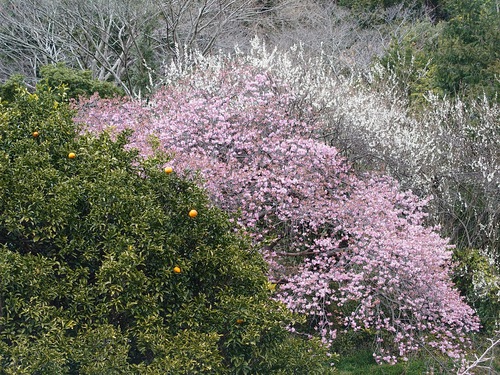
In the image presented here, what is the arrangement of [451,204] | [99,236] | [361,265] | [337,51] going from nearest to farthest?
[99,236] < [361,265] < [451,204] < [337,51]

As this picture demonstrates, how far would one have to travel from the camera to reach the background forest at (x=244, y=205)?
3.40m

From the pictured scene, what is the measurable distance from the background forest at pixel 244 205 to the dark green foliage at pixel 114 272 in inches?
0.5

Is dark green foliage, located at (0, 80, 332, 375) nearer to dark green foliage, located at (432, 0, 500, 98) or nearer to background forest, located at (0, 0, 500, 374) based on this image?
background forest, located at (0, 0, 500, 374)

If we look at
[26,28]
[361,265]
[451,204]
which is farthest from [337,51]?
[361,265]

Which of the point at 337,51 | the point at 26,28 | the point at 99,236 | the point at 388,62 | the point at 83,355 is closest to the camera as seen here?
the point at 83,355

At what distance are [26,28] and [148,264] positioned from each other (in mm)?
13895

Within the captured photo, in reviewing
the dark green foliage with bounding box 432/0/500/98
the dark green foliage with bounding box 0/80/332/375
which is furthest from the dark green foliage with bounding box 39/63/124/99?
the dark green foliage with bounding box 0/80/332/375

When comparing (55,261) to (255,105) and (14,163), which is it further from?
(255,105)

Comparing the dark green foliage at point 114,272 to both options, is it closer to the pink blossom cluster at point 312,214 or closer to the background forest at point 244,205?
the background forest at point 244,205

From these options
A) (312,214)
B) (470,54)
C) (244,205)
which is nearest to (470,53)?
(470,54)

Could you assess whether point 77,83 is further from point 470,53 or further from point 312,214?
point 470,53

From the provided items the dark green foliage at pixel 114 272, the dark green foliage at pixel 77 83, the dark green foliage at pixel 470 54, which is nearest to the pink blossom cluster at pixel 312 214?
the dark green foliage at pixel 114 272

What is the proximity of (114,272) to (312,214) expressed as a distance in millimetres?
3958

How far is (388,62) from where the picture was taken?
13.5 metres
